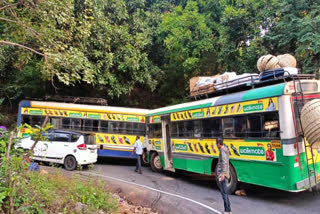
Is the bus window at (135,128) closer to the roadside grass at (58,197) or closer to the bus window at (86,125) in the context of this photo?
the bus window at (86,125)

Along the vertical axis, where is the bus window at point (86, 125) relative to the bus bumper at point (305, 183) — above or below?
above

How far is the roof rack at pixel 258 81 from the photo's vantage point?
7.06 metres

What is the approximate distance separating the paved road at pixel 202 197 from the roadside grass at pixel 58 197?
1227mm

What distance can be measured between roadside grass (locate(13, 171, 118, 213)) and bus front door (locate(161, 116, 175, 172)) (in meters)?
5.47

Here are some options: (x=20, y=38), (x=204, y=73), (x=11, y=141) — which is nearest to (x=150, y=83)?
(x=204, y=73)

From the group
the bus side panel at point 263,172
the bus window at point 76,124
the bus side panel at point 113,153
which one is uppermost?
the bus window at point 76,124

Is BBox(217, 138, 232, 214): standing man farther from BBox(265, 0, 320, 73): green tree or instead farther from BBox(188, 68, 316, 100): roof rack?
BBox(265, 0, 320, 73): green tree

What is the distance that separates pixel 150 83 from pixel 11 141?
1223cm

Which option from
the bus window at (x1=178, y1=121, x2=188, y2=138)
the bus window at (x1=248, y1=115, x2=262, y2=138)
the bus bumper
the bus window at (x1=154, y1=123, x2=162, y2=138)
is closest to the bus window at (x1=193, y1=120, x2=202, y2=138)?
the bus window at (x1=178, y1=121, x2=188, y2=138)

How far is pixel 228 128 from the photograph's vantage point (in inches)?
308

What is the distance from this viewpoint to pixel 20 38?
895 cm

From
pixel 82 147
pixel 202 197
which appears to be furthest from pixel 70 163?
pixel 202 197

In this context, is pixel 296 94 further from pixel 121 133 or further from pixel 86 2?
pixel 86 2

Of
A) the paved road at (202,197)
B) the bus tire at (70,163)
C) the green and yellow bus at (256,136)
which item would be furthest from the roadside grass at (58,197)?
the bus tire at (70,163)
